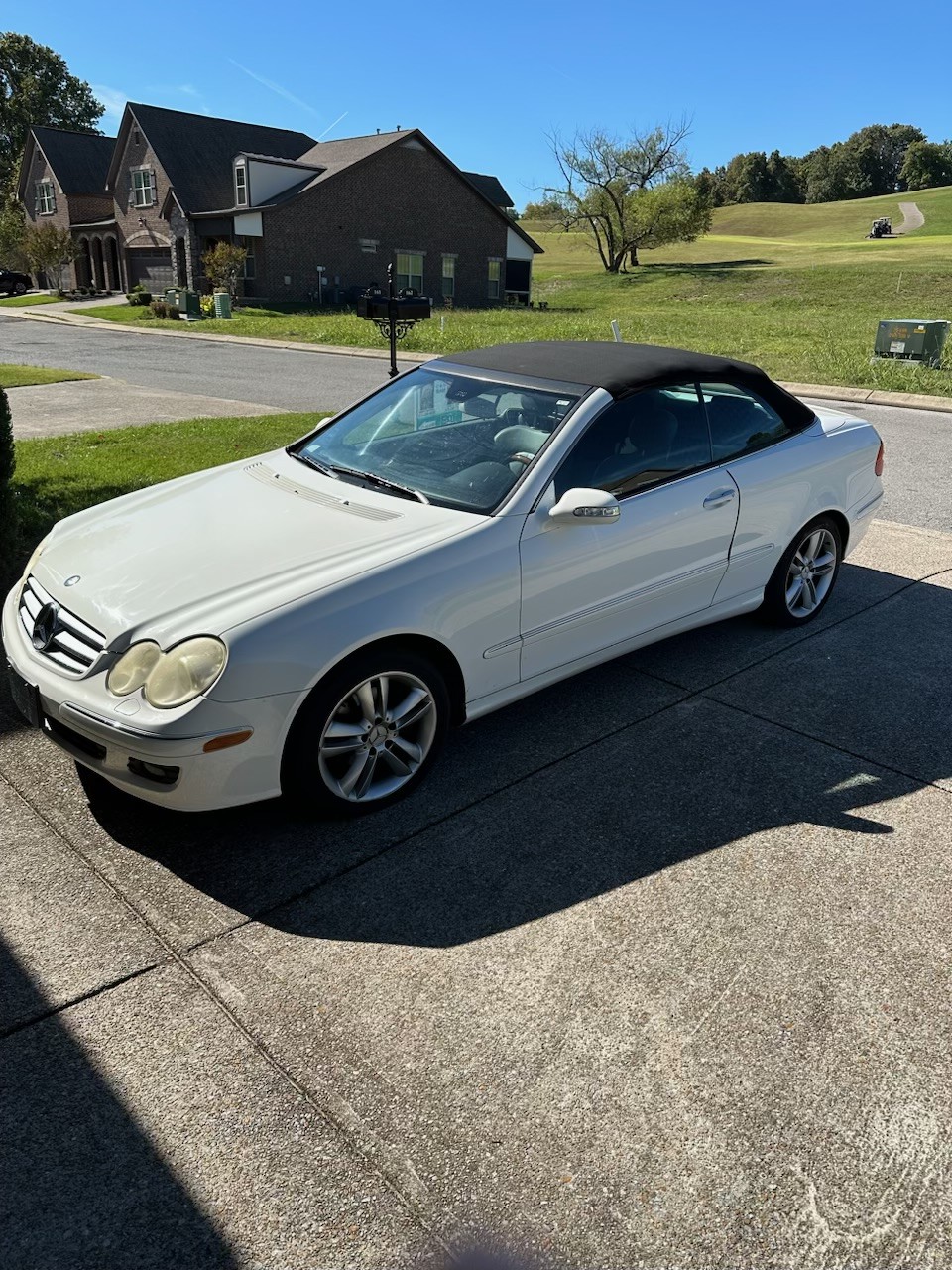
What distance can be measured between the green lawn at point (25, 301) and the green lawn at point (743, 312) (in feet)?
20.3

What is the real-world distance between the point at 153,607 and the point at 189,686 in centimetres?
39

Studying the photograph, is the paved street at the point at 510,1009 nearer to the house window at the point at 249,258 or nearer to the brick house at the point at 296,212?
the house window at the point at 249,258

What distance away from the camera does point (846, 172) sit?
110 metres

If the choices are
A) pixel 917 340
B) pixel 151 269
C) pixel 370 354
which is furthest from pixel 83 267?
pixel 917 340

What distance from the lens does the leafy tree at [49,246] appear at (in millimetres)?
45844

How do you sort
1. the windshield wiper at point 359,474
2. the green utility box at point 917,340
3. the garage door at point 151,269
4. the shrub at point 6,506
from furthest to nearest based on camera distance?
the garage door at point 151,269 → the green utility box at point 917,340 → the shrub at point 6,506 → the windshield wiper at point 359,474

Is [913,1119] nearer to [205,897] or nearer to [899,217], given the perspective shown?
[205,897]

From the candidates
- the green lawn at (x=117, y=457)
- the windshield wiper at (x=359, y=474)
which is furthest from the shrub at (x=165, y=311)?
the windshield wiper at (x=359, y=474)

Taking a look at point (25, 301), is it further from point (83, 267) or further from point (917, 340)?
point (917, 340)

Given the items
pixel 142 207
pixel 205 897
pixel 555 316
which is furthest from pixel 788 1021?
pixel 142 207

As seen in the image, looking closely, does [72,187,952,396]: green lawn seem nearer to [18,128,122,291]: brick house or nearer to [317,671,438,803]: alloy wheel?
[18,128,122,291]: brick house

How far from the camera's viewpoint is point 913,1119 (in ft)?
7.69

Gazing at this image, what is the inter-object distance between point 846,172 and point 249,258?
94375 millimetres

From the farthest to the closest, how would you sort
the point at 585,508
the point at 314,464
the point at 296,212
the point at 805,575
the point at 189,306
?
the point at 296,212 → the point at 189,306 → the point at 805,575 → the point at 314,464 → the point at 585,508
